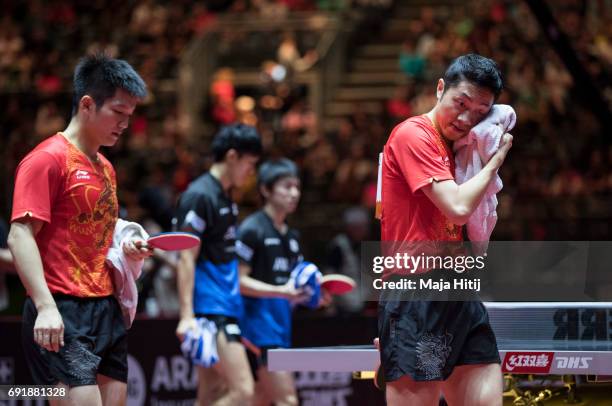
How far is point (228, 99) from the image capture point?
Answer: 20125mm

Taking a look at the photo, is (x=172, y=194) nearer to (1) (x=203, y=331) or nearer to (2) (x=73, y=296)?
(1) (x=203, y=331)

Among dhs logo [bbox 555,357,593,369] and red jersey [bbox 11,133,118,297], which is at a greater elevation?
red jersey [bbox 11,133,118,297]

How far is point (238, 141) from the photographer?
746cm

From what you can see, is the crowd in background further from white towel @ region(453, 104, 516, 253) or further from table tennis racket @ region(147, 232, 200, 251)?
table tennis racket @ region(147, 232, 200, 251)

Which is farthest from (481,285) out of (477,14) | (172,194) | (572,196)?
(477,14)

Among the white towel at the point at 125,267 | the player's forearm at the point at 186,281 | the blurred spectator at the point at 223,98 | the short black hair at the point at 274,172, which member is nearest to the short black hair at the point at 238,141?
the short black hair at the point at 274,172

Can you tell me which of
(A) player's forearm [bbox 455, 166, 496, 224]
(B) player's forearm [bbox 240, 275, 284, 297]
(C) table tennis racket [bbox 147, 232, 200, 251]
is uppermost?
(B) player's forearm [bbox 240, 275, 284, 297]

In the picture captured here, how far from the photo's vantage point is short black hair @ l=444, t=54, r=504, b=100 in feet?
15.6

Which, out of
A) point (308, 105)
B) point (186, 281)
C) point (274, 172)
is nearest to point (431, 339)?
point (186, 281)

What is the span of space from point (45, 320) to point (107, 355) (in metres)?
0.49

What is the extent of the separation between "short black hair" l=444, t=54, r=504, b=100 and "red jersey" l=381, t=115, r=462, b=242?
241 mm

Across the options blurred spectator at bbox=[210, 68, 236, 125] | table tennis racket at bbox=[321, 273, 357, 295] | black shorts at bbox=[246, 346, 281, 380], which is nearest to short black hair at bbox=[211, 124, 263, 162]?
table tennis racket at bbox=[321, 273, 357, 295]

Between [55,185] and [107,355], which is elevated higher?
[55,185]

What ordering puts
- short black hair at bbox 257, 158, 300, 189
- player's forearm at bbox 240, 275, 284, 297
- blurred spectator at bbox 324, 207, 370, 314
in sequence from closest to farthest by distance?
player's forearm at bbox 240, 275, 284, 297 < short black hair at bbox 257, 158, 300, 189 < blurred spectator at bbox 324, 207, 370, 314
